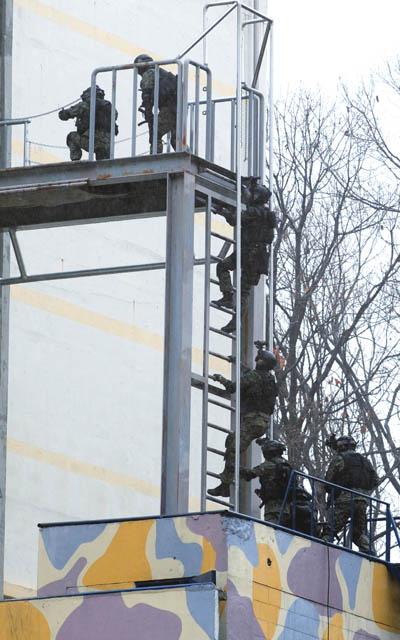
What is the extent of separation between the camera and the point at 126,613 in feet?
65.8

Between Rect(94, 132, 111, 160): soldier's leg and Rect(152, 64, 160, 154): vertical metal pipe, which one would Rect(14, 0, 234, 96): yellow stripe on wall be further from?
Rect(152, 64, 160, 154): vertical metal pipe

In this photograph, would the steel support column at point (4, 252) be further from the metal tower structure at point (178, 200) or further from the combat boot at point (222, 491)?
the combat boot at point (222, 491)

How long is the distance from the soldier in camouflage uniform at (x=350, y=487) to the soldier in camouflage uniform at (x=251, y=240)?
1.98m

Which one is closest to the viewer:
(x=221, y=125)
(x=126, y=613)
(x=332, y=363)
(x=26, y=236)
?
(x=126, y=613)

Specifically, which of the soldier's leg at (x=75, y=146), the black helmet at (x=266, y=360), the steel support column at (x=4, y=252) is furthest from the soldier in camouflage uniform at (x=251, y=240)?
the steel support column at (x=4, y=252)

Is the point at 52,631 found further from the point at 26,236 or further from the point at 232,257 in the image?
the point at 26,236

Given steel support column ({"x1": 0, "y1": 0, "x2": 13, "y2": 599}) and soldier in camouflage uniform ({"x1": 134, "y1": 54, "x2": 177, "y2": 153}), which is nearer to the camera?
soldier in camouflage uniform ({"x1": 134, "y1": 54, "x2": 177, "y2": 153})

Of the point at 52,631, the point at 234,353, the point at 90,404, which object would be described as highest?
the point at 90,404

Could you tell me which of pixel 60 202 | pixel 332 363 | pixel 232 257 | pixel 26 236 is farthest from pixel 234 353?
pixel 332 363

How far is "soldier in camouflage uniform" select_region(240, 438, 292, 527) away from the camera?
22141 millimetres

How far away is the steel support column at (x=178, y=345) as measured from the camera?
21391 mm

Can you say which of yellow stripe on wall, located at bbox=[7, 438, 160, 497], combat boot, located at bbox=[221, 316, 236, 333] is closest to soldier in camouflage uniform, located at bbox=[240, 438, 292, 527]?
combat boot, located at bbox=[221, 316, 236, 333]

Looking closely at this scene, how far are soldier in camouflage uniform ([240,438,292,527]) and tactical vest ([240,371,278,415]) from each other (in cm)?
38

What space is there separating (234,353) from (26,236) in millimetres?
7108
